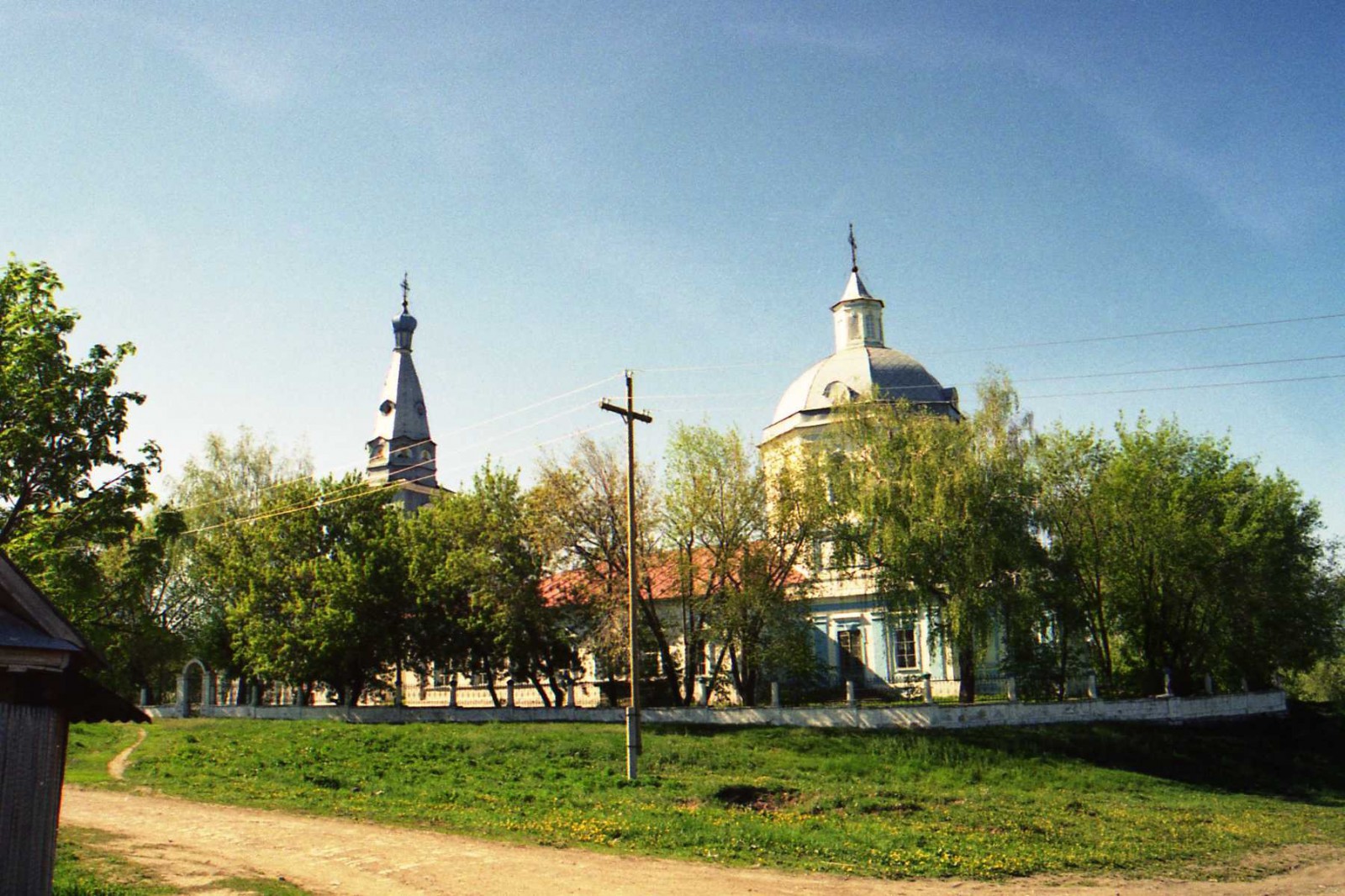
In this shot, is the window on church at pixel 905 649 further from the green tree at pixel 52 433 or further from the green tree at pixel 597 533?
the green tree at pixel 52 433

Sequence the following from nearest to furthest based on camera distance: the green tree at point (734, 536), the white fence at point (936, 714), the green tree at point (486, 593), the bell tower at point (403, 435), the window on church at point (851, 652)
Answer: the white fence at point (936, 714) → the green tree at point (734, 536) → the green tree at point (486, 593) → the window on church at point (851, 652) → the bell tower at point (403, 435)

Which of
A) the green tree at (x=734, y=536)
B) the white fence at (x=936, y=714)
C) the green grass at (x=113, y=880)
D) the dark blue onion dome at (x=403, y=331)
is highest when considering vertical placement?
the dark blue onion dome at (x=403, y=331)

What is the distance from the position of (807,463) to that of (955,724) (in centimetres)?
947

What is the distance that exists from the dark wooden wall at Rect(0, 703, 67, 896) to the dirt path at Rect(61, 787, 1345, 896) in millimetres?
4629

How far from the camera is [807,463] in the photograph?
33.2 meters

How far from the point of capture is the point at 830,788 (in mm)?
21453

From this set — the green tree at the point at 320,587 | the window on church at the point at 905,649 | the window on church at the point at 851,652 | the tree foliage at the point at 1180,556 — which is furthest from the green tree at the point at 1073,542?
the green tree at the point at 320,587

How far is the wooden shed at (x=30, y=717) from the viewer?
8.37m

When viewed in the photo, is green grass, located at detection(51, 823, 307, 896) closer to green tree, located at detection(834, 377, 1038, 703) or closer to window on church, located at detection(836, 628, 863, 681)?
green tree, located at detection(834, 377, 1038, 703)

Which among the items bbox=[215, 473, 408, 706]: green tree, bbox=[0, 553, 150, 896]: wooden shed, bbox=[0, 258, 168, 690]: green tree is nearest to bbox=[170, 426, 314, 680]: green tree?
bbox=[215, 473, 408, 706]: green tree

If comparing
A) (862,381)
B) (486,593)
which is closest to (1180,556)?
(862,381)

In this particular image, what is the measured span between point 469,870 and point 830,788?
9.75m

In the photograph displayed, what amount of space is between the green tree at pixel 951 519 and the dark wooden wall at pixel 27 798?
24.5m

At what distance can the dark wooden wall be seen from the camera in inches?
330
